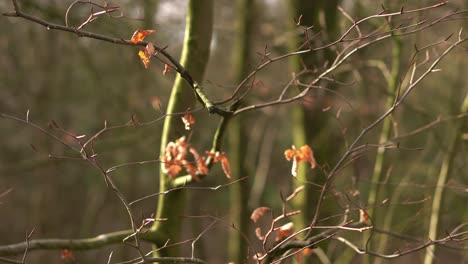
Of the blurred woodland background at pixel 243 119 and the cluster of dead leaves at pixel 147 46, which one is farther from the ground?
the cluster of dead leaves at pixel 147 46

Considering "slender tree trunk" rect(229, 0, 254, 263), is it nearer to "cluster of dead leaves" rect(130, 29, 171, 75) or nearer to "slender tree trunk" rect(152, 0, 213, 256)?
"slender tree trunk" rect(152, 0, 213, 256)

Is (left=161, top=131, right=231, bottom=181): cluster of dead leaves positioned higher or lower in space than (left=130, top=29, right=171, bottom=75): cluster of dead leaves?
lower

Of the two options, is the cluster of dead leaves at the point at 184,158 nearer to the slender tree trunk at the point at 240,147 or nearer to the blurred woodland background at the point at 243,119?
the blurred woodland background at the point at 243,119

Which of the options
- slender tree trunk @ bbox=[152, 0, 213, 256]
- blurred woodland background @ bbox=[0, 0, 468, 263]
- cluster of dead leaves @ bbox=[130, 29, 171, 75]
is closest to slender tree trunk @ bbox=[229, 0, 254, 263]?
blurred woodland background @ bbox=[0, 0, 468, 263]

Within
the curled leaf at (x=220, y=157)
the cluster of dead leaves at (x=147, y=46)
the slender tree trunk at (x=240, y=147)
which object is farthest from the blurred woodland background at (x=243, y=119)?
the cluster of dead leaves at (x=147, y=46)

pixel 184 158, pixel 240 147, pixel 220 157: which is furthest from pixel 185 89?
A: pixel 240 147

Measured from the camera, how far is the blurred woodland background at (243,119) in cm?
568

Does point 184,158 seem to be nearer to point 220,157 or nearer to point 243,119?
point 220,157

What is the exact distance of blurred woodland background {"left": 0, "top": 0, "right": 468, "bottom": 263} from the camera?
568cm

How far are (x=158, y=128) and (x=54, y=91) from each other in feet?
10.9

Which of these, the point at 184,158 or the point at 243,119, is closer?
the point at 184,158

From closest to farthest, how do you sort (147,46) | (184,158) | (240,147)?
(147,46) < (184,158) < (240,147)

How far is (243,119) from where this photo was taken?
26.8 feet

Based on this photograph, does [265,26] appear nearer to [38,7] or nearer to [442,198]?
[38,7]
